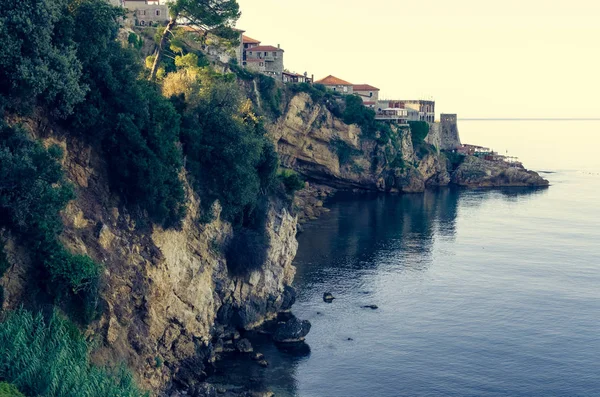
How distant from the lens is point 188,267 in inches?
2370

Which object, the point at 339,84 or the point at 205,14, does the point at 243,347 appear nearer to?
the point at 205,14

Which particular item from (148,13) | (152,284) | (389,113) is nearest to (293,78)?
(389,113)

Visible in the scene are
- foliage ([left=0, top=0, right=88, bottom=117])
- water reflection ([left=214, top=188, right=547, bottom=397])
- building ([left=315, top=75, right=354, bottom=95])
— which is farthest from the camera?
building ([left=315, top=75, right=354, bottom=95])

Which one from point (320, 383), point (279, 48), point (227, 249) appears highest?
point (279, 48)

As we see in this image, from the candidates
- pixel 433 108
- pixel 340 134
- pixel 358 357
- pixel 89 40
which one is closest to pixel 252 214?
pixel 358 357

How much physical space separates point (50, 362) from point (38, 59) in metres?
20.2

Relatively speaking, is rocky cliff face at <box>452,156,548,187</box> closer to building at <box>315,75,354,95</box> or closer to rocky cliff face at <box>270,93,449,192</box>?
rocky cliff face at <box>270,93,449,192</box>

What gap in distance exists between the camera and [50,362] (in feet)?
121

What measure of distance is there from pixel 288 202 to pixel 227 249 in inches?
587

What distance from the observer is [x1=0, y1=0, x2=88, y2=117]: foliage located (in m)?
43.4

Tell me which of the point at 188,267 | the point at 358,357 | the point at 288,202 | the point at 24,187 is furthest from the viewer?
the point at 288,202

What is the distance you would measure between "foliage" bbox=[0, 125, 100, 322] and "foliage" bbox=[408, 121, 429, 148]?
140016 mm

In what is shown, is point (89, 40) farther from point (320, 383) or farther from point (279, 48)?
point (279, 48)

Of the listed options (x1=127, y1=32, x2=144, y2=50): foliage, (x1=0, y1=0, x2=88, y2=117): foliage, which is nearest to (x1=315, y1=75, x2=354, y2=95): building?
(x1=127, y1=32, x2=144, y2=50): foliage
